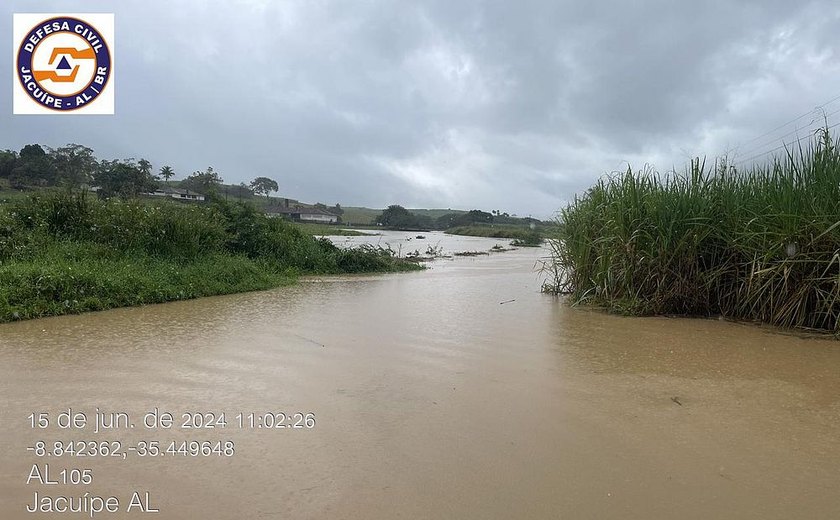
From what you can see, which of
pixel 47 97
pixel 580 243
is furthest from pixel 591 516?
pixel 47 97

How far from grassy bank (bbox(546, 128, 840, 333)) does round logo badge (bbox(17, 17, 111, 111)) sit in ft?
24.2

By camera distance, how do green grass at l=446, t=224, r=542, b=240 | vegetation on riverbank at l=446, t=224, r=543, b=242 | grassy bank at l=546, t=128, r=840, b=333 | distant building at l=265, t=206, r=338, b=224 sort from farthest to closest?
distant building at l=265, t=206, r=338, b=224, green grass at l=446, t=224, r=542, b=240, vegetation on riverbank at l=446, t=224, r=543, b=242, grassy bank at l=546, t=128, r=840, b=333

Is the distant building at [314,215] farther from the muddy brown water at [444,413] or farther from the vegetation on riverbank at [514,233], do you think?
the muddy brown water at [444,413]

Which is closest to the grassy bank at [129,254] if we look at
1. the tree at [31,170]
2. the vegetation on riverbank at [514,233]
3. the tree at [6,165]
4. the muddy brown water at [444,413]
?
the muddy brown water at [444,413]

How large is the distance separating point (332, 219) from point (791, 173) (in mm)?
63476

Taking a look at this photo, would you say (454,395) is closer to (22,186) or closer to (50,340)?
(50,340)

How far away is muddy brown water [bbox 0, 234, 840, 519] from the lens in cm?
226

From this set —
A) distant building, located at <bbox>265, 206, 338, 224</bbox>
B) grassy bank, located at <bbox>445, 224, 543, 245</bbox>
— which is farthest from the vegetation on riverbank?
distant building, located at <bbox>265, 206, 338, 224</bbox>

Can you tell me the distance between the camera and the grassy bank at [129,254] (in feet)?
21.2

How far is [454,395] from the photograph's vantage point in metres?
3.59

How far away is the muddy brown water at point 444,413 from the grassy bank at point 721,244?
1.99 feet

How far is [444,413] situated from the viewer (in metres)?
3.25

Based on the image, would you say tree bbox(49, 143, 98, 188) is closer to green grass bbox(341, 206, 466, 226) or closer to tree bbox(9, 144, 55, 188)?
tree bbox(9, 144, 55, 188)

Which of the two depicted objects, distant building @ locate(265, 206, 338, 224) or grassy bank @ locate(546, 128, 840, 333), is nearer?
grassy bank @ locate(546, 128, 840, 333)
